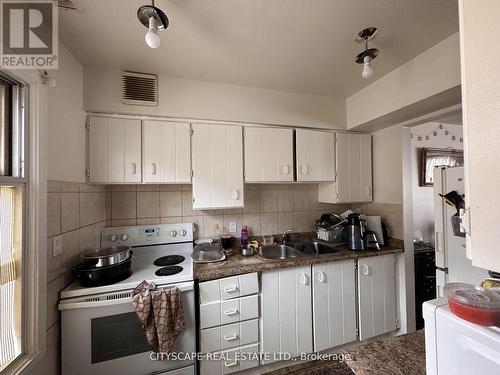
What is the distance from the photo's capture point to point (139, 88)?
5.32ft

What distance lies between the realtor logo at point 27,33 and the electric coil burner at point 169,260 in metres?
1.40

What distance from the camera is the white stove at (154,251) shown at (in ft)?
4.36

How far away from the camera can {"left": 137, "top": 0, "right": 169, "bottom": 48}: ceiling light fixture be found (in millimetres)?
950

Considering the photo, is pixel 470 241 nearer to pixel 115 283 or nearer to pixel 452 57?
pixel 452 57

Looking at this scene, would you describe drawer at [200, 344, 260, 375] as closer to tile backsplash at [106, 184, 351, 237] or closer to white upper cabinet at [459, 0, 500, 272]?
tile backsplash at [106, 184, 351, 237]

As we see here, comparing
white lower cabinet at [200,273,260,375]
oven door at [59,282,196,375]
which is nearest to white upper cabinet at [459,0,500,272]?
white lower cabinet at [200,273,260,375]

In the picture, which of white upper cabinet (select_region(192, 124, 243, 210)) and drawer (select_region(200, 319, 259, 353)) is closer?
drawer (select_region(200, 319, 259, 353))

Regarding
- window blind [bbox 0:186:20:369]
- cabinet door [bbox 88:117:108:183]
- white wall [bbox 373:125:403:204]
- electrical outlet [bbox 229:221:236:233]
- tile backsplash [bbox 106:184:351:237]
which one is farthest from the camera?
Answer: electrical outlet [bbox 229:221:236:233]

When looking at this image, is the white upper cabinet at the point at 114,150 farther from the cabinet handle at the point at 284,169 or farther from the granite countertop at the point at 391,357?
the granite countertop at the point at 391,357

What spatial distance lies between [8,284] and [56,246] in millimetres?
246

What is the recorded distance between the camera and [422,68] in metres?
1.43

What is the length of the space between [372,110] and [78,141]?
7.76 ft

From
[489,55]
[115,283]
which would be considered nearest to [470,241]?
[489,55]

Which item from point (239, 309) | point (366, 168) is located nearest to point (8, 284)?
point (239, 309)
